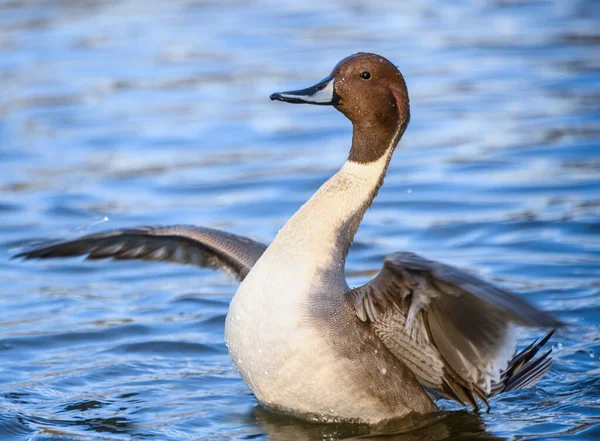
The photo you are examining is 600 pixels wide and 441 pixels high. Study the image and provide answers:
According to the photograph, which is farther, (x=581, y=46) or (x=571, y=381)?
(x=581, y=46)

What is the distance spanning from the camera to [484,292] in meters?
3.80

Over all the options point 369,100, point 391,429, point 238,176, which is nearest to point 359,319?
point 391,429

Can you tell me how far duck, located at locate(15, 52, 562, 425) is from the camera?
406 centimetres

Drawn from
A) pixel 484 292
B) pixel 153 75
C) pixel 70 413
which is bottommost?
pixel 70 413

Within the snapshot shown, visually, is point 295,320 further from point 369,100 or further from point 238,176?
point 238,176

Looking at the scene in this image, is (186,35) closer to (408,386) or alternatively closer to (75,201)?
(75,201)

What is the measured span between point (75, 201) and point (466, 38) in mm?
5769

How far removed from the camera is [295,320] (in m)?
4.27

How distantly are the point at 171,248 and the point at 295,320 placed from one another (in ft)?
4.12

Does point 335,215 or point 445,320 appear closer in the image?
point 445,320

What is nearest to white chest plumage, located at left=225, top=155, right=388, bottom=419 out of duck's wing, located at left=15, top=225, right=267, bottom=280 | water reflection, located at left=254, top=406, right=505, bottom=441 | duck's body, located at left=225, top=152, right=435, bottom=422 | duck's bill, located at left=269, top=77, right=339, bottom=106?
duck's body, located at left=225, top=152, right=435, bottom=422

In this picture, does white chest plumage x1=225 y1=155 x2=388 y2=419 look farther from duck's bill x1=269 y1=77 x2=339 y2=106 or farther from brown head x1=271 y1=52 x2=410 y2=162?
duck's bill x1=269 y1=77 x2=339 y2=106

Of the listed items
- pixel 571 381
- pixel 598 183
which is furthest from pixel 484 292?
pixel 598 183

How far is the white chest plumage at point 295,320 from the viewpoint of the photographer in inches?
169
